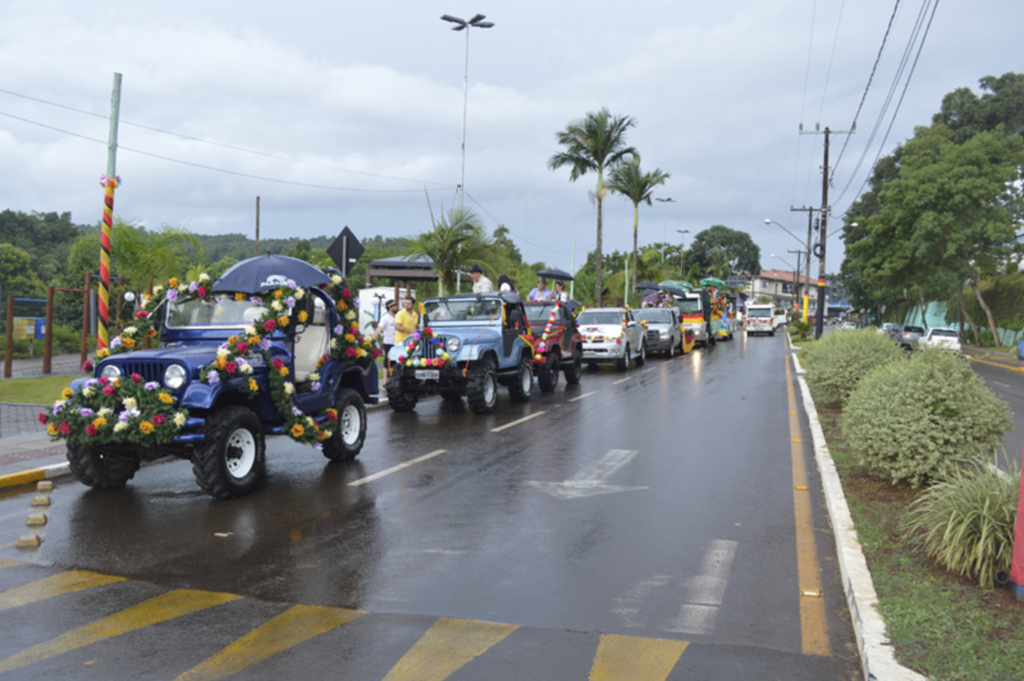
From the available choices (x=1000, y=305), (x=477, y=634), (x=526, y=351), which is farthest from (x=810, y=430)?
(x=1000, y=305)

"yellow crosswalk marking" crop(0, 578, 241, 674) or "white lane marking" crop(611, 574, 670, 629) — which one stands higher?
"white lane marking" crop(611, 574, 670, 629)

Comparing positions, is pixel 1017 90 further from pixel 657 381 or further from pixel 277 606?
pixel 277 606

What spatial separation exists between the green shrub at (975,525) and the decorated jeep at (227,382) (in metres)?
5.94

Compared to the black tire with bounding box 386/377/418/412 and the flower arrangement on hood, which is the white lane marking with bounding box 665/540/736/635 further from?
the black tire with bounding box 386/377/418/412

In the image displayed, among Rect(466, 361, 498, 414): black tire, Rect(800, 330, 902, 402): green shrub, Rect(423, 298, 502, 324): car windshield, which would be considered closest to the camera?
Rect(800, 330, 902, 402): green shrub

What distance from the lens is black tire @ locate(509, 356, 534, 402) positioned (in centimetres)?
1521

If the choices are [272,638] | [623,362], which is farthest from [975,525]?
[623,362]

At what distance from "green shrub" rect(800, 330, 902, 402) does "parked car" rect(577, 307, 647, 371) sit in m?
8.66

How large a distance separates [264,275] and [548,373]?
372 inches

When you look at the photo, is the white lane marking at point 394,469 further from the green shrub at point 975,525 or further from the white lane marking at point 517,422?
the green shrub at point 975,525

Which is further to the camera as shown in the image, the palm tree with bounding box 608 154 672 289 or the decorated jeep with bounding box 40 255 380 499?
the palm tree with bounding box 608 154 672 289

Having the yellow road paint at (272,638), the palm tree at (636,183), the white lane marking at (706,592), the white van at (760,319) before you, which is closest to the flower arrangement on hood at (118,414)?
the yellow road paint at (272,638)

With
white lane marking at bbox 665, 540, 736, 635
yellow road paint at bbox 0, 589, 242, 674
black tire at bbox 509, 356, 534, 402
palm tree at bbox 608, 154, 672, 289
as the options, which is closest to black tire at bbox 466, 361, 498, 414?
black tire at bbox 509, 356, 534, 402

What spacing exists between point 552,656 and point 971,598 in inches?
103
